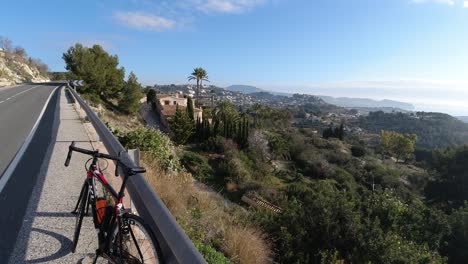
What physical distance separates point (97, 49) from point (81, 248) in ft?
140

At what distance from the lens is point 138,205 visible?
3.20m

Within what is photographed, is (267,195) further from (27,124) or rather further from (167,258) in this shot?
(167,258)

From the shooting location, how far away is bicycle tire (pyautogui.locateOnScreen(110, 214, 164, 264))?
2621mm

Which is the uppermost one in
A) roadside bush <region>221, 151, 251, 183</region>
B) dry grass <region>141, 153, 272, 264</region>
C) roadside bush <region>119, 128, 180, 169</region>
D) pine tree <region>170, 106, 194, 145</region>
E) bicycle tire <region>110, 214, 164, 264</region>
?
bicycle tire <region>110, 214, 164, 264</region>

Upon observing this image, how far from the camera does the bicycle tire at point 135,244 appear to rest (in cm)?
262

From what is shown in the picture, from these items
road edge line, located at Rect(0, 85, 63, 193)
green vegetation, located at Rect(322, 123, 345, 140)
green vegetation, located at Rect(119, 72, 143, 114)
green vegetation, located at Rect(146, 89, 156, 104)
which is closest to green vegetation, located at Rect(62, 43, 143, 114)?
green vegetation, located at Rect(119, 72, 143, 114)

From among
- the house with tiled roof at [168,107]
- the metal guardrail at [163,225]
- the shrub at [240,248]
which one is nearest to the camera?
the metal guardrail at [163,225]

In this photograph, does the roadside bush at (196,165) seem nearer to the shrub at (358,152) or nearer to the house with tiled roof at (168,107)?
the house with tiled roof at (168,107)

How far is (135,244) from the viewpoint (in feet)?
8.98

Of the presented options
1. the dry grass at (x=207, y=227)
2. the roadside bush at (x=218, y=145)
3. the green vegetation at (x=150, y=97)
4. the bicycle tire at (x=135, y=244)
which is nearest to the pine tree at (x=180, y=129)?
the roadside bush at (x=218, y=145)

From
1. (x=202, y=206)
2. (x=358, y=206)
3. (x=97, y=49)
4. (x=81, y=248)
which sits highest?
(x=97, y=49)

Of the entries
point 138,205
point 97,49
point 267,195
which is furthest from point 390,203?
point 97,49

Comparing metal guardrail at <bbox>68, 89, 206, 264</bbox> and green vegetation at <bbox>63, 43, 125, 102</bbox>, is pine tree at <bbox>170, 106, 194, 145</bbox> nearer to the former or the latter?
green vegetation at <bbox>63, 43, 125, 102</bbox>

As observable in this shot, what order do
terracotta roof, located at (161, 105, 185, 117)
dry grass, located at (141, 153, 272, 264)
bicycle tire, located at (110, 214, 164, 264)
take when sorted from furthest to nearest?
1. terracotta roof, located at (161, 105, 185, 117)
2. dry grass, located at (141, 153, 272, 264)
3. bicycle tire, located at (110, 214, 164, 264)
